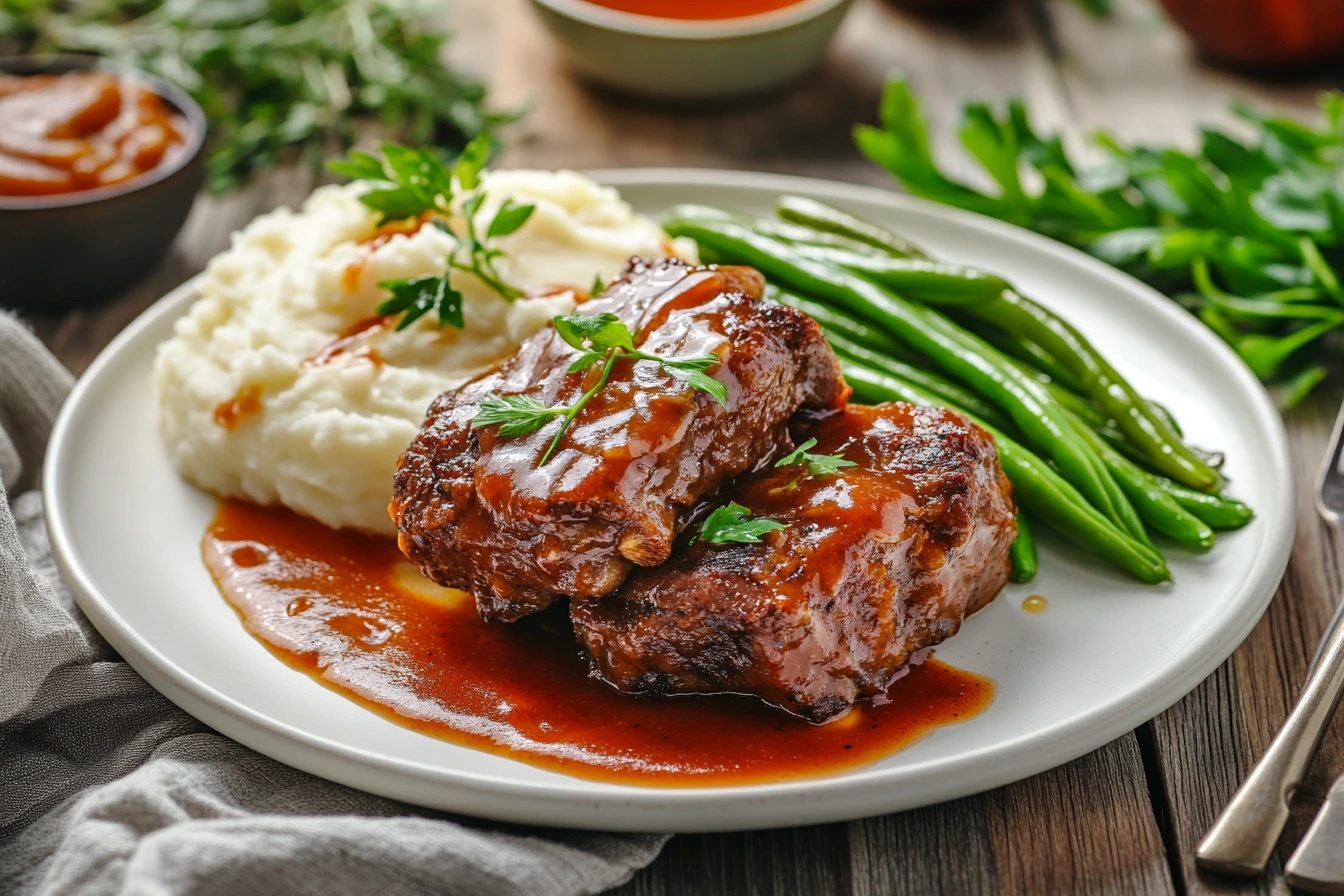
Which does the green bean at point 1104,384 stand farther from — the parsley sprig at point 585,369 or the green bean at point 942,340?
the parsley sprig at point 585,369

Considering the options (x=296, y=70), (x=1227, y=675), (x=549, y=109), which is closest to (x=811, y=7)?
(x=549, y=109)

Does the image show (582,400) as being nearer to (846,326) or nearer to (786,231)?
(846,326)

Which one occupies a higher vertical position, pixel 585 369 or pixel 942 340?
pixel 585 369

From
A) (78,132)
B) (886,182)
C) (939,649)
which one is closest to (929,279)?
(939,649)

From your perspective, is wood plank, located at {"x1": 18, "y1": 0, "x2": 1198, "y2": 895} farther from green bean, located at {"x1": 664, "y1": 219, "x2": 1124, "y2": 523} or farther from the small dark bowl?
green bean, located at {"x1": 664, "y1": 219, "x2": 1124, "y2": 523}

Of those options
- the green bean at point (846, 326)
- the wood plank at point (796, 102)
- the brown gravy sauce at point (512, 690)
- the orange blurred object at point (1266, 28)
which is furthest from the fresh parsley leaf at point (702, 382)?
the orange blurred object at point (1266, 28)

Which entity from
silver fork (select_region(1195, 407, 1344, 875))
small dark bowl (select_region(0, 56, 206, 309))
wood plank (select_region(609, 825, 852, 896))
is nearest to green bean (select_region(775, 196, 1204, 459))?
silver fork (select_region(1195, 407, 1344, 875))
